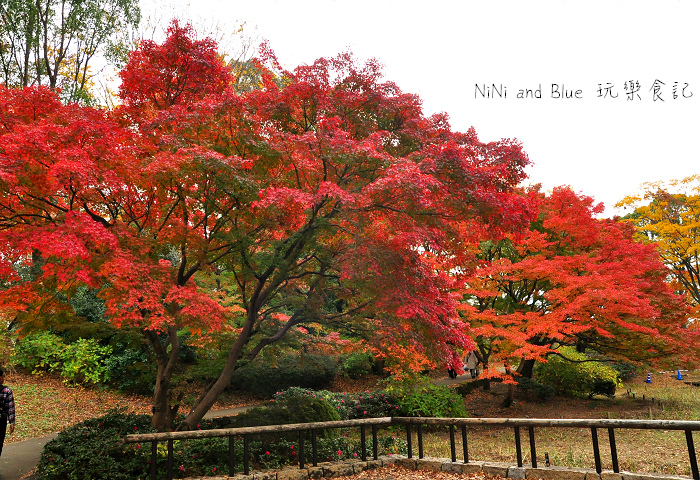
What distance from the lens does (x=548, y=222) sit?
44.0 feet

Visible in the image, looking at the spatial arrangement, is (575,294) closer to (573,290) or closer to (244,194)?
(573,290)

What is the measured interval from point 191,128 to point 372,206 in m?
3.18

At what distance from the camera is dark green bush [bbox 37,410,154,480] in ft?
20.9

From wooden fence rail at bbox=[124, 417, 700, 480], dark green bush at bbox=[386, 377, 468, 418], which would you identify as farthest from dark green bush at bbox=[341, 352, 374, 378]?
wooden fence rail at bbox=[124, 417, 700, 480]

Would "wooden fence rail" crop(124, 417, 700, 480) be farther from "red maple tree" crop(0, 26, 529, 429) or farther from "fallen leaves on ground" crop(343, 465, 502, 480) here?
"red maple tree" crop(0, 26, 529, 429)

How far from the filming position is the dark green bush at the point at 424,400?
12.3m

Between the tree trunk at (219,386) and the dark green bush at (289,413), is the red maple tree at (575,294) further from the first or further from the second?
the tree trunk at (219,386)

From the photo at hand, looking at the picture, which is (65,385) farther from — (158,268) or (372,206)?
(372,206)

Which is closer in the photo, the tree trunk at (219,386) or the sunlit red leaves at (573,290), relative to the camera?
the tree trunk at (219,386)

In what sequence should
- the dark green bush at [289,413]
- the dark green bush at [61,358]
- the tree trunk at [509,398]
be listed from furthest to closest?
the dark green bush at [61,358], the tree trunk at [509,398], the dark green bush at [289,413]

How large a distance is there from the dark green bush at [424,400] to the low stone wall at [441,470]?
4.85 metres

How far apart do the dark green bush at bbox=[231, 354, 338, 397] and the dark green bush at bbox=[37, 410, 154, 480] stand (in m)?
8.99

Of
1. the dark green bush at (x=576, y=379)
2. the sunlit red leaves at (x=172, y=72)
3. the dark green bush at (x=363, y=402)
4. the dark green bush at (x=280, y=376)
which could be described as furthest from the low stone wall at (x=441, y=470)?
the dark green bush at (x=576, y=379)

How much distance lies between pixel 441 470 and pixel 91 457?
528 cm
